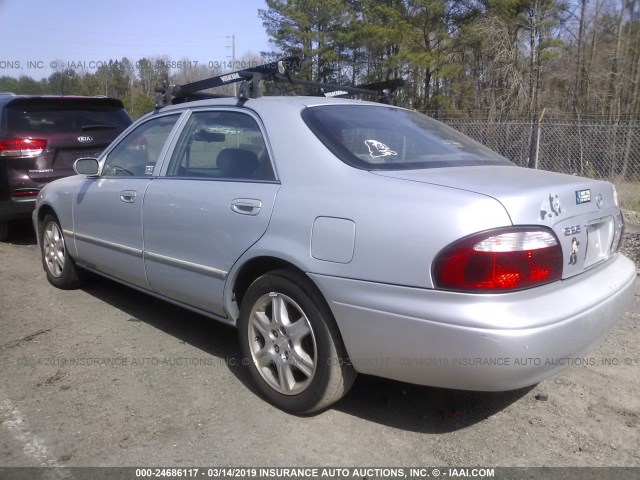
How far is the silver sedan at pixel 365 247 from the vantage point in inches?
96.7

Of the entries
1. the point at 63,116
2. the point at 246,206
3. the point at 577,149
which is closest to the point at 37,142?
the point at 63,116

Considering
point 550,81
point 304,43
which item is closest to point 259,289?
point 550,81

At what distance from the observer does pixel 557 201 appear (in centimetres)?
266

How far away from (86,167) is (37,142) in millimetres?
2828

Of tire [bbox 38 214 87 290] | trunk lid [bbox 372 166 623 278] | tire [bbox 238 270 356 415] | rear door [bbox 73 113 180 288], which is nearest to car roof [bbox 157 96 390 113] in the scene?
rear door [bbox 73 113 180 288]

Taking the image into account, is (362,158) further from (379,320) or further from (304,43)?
(304,43)

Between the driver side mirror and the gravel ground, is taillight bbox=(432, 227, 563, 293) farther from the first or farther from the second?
the driver side mirror

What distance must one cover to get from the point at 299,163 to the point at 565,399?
198 cm

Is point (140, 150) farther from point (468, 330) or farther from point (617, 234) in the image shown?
point (617, 234)

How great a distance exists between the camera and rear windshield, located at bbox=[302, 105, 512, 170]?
3.08m

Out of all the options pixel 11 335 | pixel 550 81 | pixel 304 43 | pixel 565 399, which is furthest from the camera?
pixel 304 43

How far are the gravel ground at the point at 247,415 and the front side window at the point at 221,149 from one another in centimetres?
123

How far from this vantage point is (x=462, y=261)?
2.42 meters

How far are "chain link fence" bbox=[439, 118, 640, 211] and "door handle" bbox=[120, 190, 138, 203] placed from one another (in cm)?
750
